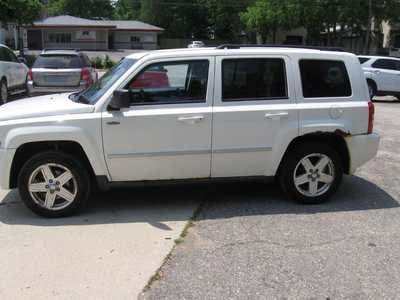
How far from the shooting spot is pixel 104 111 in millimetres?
5652

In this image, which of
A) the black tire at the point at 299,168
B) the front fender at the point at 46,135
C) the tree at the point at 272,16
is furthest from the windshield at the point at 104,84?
the tree at the point at 272,16

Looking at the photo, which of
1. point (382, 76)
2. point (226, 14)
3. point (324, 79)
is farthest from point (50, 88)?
point (226, 14)

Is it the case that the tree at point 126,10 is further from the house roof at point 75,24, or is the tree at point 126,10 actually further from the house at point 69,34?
the house at point 69,34

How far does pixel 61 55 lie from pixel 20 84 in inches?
70.1

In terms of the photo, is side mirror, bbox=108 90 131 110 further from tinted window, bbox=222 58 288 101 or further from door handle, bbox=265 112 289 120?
door handle, bbox=265 112 289 120

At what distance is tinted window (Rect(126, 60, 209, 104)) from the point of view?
578 centimetres

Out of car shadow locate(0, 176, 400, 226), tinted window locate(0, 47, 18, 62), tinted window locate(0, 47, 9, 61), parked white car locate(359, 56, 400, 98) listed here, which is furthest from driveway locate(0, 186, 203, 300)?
parked white car locate(359, 56, 400, 98)

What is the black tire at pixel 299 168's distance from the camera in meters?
6.15

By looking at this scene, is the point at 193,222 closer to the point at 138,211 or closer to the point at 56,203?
the point at 138,211

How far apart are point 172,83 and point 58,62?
989cm

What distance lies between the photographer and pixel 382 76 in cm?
1977

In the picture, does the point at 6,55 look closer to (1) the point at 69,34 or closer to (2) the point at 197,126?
(2) the point at 197,126

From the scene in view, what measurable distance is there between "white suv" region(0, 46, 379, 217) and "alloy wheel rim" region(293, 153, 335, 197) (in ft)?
0.04

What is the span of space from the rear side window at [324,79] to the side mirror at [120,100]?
2.00 meters
